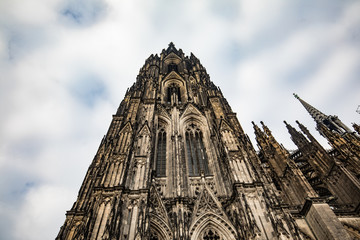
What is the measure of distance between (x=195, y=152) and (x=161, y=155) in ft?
7.79

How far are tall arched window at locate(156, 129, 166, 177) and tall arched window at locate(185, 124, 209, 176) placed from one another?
166cm

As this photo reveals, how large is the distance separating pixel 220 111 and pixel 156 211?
918 centimetres

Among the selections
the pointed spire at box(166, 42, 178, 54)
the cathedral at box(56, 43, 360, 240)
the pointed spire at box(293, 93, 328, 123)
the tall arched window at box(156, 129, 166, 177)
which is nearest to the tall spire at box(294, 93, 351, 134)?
the pointed spire at box(293, 93, 328, 123)

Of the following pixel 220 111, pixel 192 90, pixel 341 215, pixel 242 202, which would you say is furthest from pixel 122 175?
pixel 192 90

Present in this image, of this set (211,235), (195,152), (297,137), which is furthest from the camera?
(297,137)

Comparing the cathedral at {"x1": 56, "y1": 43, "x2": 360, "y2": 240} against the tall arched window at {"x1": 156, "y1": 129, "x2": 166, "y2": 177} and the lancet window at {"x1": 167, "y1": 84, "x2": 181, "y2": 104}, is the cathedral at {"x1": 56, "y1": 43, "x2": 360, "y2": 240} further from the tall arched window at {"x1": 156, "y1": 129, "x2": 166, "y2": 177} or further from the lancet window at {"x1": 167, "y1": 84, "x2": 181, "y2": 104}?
the lancet window at {"x1": 167, "y1": 84, "x2": 181, "y2": 104}

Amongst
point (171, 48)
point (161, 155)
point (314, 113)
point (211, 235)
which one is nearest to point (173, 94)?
point (161, 155)

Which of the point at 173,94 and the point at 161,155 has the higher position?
the point at 173,94

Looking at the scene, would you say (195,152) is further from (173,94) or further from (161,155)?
(173,94)

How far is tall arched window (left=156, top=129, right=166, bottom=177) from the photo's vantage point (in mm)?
13654

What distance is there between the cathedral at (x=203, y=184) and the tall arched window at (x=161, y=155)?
0.08 meters

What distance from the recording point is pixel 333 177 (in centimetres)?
1439

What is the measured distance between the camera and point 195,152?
49.9 ft

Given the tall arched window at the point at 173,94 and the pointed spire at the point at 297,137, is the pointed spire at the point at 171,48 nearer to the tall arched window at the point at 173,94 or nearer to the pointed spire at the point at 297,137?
the tall arched window at the point at 173,94
